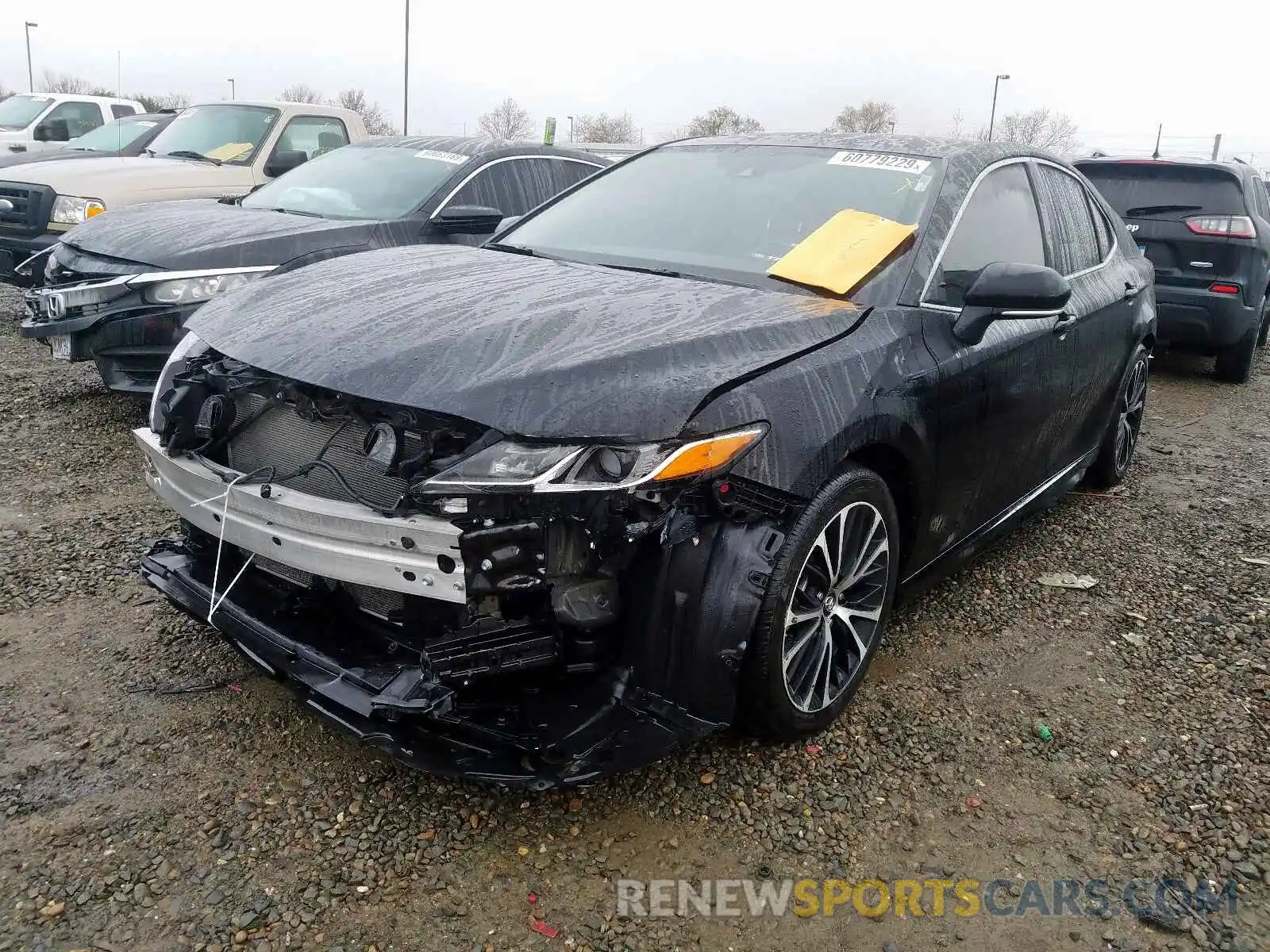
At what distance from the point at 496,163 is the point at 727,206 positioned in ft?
10.2

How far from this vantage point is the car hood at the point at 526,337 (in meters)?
2.08

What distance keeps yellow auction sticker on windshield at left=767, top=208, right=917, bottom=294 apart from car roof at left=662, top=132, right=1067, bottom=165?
1.44 ft

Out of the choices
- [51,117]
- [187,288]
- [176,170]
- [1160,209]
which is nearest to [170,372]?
[187,288]

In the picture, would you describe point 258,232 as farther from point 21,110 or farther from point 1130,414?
point 21,110

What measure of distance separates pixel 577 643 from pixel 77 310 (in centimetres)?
383

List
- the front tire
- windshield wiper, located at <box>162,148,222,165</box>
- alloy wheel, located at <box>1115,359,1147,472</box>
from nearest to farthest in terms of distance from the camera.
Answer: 1. the front tire
2. alloy wheel, located at <box>1115,359,1147,472</box>
3. windshield wiper, located at <box>162,148,222,165</box>

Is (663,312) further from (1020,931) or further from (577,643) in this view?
(1020,931)

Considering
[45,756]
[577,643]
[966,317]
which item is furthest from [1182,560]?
[45,756]

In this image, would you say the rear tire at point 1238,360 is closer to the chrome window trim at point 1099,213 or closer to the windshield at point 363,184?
the chrome window trim at point 1099,213

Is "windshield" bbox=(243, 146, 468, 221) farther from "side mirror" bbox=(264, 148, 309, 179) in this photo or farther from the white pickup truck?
the white pickup truck

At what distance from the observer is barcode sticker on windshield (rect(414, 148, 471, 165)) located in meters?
5.86

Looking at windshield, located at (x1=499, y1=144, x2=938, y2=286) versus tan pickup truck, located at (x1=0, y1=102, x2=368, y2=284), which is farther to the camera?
tan pickup truck, located at (x1=0, y1=102, x2=368, y2=284)

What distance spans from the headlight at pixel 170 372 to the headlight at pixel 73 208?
4.84m

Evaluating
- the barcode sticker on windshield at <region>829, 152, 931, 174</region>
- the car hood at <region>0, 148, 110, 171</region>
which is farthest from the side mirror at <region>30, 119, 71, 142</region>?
the barcode sticker on windshield at <region>829, 152, 931, 174</region>
